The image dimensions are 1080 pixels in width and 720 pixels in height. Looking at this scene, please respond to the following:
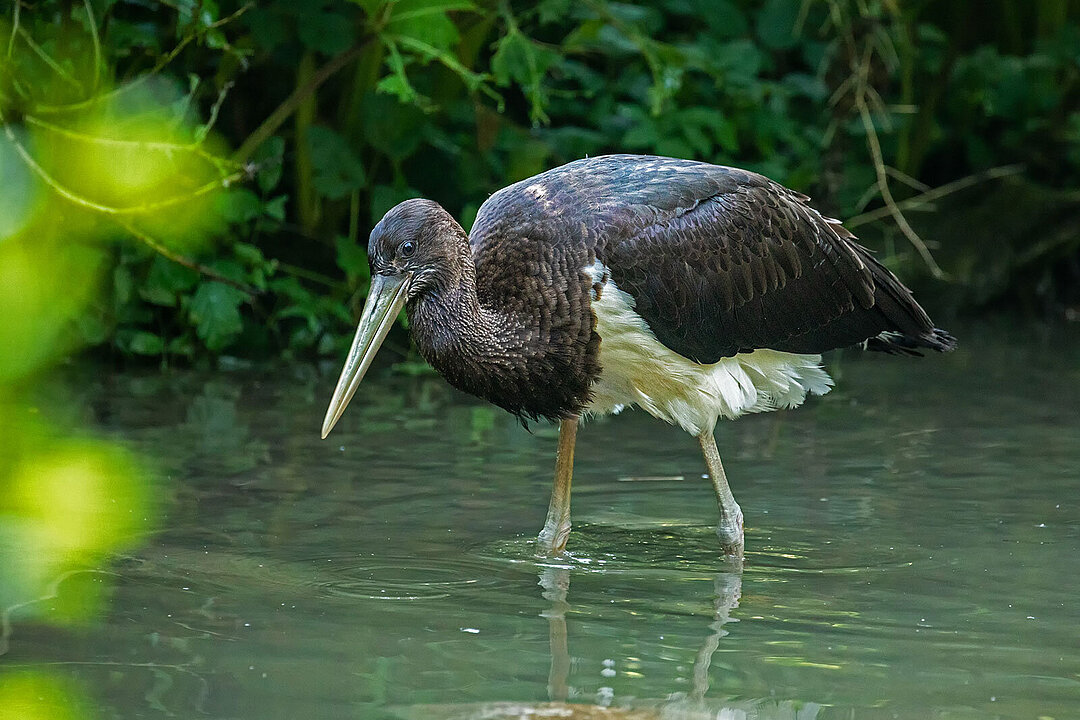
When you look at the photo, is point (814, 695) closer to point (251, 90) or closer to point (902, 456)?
point (902, 456)

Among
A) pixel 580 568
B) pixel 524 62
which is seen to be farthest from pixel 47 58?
pixel 580 568

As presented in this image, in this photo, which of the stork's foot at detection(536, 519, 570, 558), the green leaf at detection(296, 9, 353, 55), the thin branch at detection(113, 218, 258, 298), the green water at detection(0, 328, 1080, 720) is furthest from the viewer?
the green leaf at detection(296, 9, 353, 55)

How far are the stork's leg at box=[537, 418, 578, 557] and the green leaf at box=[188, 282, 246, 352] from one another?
2951 millimetres

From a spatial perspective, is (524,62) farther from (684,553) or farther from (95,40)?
(684,553)

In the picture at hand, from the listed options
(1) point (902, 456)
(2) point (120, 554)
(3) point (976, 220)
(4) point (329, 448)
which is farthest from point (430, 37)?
(3) point (976, 220)

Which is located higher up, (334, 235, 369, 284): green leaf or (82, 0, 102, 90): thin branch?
(82, 0, 102, 90): thin branch

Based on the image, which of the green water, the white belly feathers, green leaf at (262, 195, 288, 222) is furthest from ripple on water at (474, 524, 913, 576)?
green leaf at (262, 195, 288, 222)

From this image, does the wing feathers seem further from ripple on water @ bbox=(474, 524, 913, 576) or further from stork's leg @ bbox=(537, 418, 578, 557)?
ripple on water @ bbox=(474, 524, 913, 576)

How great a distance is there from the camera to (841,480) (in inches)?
228

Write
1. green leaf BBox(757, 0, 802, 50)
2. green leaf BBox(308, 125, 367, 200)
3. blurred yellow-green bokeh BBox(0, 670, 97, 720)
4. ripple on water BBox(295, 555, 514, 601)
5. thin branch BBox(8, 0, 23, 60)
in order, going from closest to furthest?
blurred yellow-green bokeh BBox(0, 670, 97, 720)
ripple on water BBox(295, 555, 514, 601)
thin branch BBox(8, 0, 23, 60)
green leaf BBox(308, 125, 367, 200)
green leaf BBox(757, 0, 802, 50)

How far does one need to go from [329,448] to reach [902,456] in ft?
7.51

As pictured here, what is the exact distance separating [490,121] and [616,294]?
3866 millimetres

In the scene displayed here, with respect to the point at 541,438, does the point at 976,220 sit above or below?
above

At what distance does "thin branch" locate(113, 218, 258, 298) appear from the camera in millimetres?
6699
